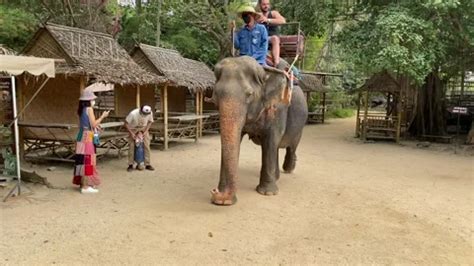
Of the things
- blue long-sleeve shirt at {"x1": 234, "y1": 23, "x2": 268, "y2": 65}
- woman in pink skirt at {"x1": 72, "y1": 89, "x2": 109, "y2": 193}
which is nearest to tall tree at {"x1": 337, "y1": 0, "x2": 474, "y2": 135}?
blue long-sleeve shirt at {"x1": 234, "y1": 23, "x2": 268, "y2": 65}

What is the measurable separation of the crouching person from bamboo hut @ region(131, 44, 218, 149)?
3241mm

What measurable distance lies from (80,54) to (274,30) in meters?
4.61

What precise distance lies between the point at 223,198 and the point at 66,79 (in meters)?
6.55

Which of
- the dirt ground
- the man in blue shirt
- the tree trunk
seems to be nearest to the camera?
the dirt ground

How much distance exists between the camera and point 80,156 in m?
7.57

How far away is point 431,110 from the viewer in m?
17.2

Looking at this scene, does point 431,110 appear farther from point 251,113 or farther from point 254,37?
point 251,113

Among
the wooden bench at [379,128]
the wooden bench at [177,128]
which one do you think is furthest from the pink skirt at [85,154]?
the wooden bench at [379,128]

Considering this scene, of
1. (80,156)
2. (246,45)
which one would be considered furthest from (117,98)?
(246,45)

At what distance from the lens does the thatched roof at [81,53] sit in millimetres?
9648

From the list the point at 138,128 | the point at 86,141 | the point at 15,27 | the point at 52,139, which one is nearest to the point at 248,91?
the point at 86,141

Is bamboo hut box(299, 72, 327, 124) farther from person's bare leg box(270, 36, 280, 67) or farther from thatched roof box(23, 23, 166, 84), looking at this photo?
person's bare leg box(270, 36, 280, 67)

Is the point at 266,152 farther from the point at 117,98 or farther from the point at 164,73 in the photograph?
the point at 117,98

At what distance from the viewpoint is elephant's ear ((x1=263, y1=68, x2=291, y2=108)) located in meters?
6.77
